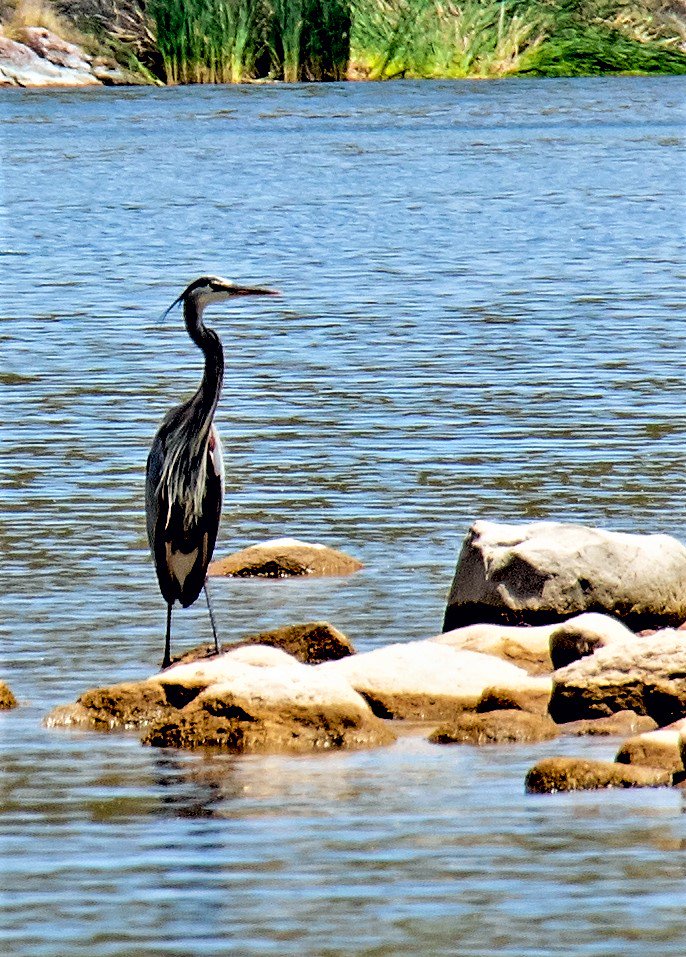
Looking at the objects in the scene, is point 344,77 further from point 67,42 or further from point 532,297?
point 532,297

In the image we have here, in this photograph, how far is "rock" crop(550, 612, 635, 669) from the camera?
8789mm

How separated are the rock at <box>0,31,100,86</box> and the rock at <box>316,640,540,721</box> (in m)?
43.6

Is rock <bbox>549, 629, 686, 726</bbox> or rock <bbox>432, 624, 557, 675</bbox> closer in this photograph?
rock <bbox>549, 629, 686, 726</bbox>

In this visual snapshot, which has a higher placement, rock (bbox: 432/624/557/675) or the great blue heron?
the great blue heron

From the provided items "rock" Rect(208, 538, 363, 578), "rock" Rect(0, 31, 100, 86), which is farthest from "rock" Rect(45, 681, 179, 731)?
"rock" Rect(0, 31, 100, 86)

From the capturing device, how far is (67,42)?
2035 inches

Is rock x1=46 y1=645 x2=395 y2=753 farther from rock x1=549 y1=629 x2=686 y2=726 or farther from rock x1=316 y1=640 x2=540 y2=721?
rock x1=549 y1=629 x2=686 y2=726

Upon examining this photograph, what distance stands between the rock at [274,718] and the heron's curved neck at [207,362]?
1.76 meters

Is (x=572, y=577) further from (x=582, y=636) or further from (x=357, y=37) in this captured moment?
(x=357, y=37)

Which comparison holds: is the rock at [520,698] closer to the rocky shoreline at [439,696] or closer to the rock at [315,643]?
the rocky shoreline at [439,696]

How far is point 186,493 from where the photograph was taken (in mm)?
9922

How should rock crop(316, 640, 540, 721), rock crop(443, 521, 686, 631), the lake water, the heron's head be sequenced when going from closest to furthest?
the lake water
rock crop(316, 640, 540, 721)
rock crop(443, 521, 686, 631)
the heron's head

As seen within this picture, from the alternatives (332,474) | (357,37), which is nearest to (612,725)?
(332,474)

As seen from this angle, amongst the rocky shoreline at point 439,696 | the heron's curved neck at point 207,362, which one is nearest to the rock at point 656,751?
the rocky shoreline at point 439,696
